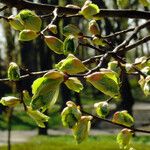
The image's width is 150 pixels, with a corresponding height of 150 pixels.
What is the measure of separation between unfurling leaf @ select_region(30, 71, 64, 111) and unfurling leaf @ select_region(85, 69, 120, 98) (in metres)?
0.07

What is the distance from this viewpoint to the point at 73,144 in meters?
18.4

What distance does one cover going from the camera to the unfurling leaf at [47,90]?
879 mm

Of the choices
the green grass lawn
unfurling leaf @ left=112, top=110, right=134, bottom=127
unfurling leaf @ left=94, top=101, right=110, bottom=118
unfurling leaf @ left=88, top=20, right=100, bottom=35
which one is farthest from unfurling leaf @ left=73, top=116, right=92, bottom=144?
the green grass lawn

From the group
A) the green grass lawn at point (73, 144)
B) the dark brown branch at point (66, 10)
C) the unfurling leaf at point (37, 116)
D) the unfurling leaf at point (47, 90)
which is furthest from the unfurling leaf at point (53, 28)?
the green grass lawn at point (73, 144)

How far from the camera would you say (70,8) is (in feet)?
4.34

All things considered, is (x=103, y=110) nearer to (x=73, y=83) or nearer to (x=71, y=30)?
(x=73, y=83)

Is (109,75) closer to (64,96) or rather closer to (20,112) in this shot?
(64,96)

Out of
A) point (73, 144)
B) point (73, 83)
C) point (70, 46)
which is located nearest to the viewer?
point (73, 83)

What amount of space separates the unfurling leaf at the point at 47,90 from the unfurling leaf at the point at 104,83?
0.24ft

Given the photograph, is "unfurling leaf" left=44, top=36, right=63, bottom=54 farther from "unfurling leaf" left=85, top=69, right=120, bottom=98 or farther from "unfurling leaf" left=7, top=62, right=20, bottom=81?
"unfurling leaf" left=85, top=69, right=120, bottom=98

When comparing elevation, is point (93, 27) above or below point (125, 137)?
above

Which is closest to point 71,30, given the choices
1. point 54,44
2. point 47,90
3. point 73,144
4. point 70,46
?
point 54,44

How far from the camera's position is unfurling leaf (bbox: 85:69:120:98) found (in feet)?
3.03

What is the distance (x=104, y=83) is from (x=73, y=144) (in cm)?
1773
